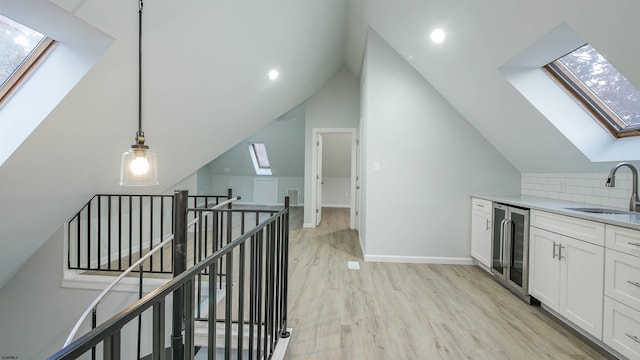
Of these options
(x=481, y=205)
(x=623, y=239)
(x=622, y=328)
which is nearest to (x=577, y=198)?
(x=481, y=205)

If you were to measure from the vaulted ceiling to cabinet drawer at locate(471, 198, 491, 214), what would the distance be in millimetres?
650

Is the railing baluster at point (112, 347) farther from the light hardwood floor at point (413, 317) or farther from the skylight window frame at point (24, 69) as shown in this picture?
the skylight window frame at point (24, 69)

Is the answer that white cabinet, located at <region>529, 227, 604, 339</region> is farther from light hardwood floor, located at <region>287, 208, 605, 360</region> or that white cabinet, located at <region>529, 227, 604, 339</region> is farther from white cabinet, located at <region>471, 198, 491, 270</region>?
white cabinet, located at <region>471, 198, 491, 270</region>

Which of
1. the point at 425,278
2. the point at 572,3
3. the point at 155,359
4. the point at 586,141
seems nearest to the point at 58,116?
the point at 155,359

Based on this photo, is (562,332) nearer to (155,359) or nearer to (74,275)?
(155,359)

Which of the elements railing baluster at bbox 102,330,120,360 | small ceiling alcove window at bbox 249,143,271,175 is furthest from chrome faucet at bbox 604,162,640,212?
small ceiling alcove window at bbox 249,143,271,175

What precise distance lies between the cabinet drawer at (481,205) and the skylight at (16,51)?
12.8ft

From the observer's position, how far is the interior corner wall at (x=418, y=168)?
3674mm

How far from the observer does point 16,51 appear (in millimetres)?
1804

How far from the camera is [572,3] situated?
1.75 meters

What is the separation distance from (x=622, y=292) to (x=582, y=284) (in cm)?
28

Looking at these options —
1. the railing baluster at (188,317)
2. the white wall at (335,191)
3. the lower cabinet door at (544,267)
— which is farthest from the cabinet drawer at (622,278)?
the white wall at (335,191)

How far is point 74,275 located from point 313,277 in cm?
260

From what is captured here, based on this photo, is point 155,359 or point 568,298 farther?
point 568,298
